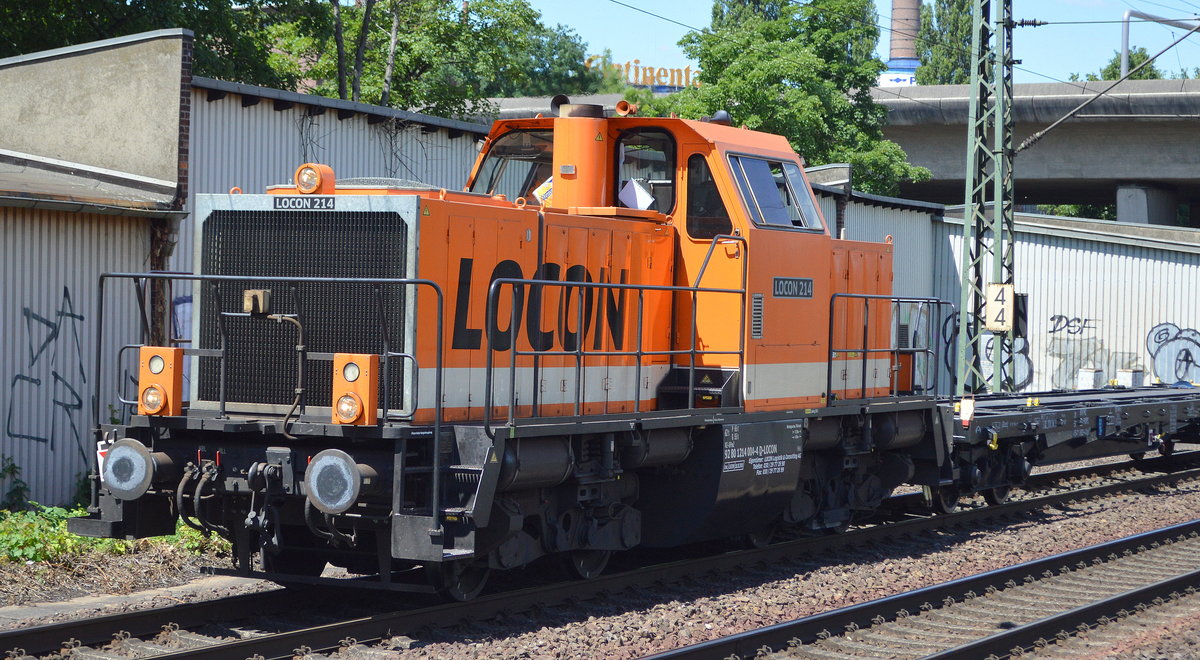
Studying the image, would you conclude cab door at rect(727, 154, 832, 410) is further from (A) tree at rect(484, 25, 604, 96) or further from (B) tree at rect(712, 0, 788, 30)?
(B) tree at rect(712, 0, 788, 30)

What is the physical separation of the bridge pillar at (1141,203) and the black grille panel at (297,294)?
3313cm

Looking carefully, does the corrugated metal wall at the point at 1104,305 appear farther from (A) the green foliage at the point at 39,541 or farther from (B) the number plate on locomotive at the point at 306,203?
(B) the number plate on locomotive at the point at 306,203

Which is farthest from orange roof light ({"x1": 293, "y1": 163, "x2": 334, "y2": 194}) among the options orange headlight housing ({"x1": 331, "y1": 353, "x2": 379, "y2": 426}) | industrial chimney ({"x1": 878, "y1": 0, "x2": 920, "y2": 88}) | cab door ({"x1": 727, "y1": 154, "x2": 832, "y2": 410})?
industrial chimney ({"x1": 878, "y1": 0, "x2": 920, "y2": 88})

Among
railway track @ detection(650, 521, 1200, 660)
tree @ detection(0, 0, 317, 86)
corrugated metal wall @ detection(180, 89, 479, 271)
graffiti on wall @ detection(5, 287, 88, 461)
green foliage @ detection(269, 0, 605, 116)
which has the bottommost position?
railway track @ detection(650, 521, 1200, 660)

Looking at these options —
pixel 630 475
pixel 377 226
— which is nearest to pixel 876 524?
pixel 630 475

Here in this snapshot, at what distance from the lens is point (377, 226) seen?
24.5ft

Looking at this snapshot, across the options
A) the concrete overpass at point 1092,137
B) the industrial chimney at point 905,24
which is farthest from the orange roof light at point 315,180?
the industrial chimney at point 905,24

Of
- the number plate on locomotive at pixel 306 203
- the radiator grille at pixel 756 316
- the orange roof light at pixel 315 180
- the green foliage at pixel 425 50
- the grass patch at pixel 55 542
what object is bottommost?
the grass patch at pixel 55 542

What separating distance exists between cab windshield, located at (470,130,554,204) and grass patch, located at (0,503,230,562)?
350 centimetres

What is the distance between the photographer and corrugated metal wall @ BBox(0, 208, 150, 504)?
11184 mm

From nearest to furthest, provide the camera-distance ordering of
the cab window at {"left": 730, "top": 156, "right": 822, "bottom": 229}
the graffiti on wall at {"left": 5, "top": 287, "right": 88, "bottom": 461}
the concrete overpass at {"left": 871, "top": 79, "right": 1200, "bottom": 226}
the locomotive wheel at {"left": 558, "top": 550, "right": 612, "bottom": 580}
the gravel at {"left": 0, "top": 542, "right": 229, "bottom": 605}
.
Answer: the gravel at {"left": 0, "top": 542, "right": 229, "bottom": 605}
the locomotive wheel at {"left": 558, "top": 550, "right": 612, "bottom": 580}
the cab window at {"left": 730, "top": 156, "right": 822, "bottom": 229}
the graffiti on wall at {"left": 5, "top": 287, "right": 88, "bottom": 461}
the concrete overpass at {"left": 871, "top": 79, "right": 1200, "bottom": 226}

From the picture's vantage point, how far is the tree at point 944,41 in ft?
277

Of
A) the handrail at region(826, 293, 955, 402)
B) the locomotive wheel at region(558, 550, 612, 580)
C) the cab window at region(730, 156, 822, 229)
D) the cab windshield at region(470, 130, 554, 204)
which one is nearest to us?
the locomotive wheel at region(558, 550, 612, 580)

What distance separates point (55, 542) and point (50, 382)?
2600 millimetres
